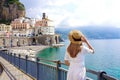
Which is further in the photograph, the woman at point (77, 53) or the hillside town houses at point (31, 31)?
the hillside town houses at point (31, 31)

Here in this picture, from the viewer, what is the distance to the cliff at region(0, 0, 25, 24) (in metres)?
144

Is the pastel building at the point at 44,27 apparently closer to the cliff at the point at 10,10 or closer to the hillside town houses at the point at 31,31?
the hillside town houses at the point at 31,31

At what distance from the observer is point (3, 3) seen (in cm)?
14850

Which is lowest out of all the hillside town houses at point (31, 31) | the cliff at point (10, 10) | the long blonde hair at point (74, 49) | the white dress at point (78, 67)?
the white dress at point (78, 67)

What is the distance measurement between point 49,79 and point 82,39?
384 centimetres

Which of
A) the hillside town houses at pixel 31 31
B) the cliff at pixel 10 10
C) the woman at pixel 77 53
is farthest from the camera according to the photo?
the cliff at pixel 10 10

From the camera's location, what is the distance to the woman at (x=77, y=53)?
4648mm

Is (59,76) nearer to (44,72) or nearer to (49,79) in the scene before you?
(49,79)

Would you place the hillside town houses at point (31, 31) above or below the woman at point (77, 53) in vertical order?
above

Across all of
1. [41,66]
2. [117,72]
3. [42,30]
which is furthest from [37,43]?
[41,66]

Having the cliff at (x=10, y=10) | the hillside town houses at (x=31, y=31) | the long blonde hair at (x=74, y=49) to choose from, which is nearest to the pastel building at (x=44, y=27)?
the hillside town houses at (x=31, y=31)

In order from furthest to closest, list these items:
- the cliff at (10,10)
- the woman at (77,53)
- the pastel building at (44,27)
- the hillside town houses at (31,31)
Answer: the cliff at (10,10), the pastel building at (44,27), the hillside town houses at (31,31), the woman at (77,53)

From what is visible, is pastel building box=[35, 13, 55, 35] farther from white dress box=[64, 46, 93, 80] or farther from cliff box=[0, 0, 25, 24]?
white dress box=[64, 46, 93, 80]

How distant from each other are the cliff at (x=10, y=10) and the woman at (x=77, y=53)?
141626 millimetres
